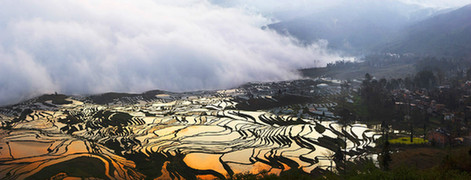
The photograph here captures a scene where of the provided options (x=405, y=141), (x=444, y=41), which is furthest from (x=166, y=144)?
(x=444, y=41)

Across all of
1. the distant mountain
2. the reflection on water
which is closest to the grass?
the reflection on water

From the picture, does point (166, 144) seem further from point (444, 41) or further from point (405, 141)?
point (444, 41)

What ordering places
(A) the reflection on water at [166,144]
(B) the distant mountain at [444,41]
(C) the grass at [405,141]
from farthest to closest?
(B) the distant mountain at [444,41], (C) the grass at [405,141], (A) the reflection on water at [166,144]

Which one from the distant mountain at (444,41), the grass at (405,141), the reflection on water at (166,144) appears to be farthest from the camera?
the distant mountain at (444,41)

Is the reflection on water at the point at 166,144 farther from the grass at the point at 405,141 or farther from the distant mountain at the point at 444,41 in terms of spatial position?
the distant mountain at the point at 444,41

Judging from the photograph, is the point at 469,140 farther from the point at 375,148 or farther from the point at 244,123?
the point at 244,123

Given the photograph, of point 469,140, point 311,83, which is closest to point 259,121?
point 469,140

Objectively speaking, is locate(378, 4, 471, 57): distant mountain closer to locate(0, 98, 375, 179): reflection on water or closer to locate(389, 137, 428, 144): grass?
locate(389, 137, 428, 144): grass

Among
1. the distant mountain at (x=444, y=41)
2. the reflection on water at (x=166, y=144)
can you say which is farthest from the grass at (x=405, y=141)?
the distant mountain at (x=444, y=41)
